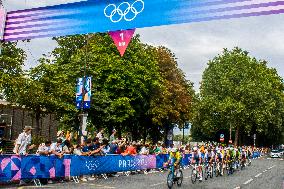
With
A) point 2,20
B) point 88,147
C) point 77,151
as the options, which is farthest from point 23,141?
point 2,20

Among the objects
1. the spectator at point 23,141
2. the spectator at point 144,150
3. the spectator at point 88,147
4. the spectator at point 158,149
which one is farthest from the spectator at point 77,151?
the spectator at point 158,149

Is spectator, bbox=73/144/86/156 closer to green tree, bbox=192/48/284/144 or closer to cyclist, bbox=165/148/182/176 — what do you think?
cyclist, bbox=165/148/182/176

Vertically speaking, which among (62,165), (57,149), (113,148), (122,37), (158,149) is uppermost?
(122,37)

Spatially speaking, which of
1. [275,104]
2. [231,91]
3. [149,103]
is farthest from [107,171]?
[275,104]

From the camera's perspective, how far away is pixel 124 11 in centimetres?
1166

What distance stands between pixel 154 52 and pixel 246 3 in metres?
43.8

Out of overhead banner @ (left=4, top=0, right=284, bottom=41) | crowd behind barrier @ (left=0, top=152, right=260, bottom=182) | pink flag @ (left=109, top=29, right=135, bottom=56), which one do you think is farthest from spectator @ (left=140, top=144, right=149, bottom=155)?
pink flag @ (left=109, top=29, right=135, bottom=56)

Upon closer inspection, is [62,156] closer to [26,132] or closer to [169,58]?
[26,132]

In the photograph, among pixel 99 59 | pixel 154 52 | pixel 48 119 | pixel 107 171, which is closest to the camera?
pixel 107 171

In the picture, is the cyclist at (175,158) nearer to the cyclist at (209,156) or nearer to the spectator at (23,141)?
the cyclist at (209,156)

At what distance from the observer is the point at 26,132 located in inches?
619

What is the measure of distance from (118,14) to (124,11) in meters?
0.19

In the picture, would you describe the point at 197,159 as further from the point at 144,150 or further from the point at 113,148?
the point at 144,150

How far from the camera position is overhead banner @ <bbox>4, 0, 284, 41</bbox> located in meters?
10.3
